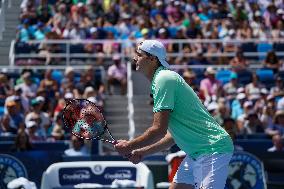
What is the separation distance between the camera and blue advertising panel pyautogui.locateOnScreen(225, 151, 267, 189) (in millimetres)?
13453

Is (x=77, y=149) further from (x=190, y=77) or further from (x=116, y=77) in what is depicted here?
(x=116, y=77)

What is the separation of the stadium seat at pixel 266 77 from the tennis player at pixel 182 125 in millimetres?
11687

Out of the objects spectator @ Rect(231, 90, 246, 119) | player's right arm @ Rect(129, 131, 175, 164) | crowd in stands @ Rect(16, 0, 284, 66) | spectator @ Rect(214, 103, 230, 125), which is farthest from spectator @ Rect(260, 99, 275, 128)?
player's right arm @ Rect(129, 131, 175, 164)

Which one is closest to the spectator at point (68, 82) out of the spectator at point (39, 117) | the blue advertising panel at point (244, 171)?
the spectator at point (39, 117)

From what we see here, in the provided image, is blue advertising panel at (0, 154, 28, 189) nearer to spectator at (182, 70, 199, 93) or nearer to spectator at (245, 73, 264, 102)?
spectator at (182, 70, 199, 93)

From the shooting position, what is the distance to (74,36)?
2133 centimetres

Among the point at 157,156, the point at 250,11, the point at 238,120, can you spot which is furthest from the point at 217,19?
the point at 157,156

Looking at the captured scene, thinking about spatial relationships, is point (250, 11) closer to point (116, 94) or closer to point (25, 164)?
point (116, 94)

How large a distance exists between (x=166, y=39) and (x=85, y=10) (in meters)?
2.63

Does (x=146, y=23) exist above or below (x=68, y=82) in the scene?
above

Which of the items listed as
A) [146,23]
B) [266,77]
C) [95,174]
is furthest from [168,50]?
[95,174]

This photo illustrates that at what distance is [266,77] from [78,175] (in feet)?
26.1

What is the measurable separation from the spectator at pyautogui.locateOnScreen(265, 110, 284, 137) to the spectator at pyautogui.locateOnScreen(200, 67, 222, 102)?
4.53 ft

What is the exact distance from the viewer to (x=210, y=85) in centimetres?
1833
